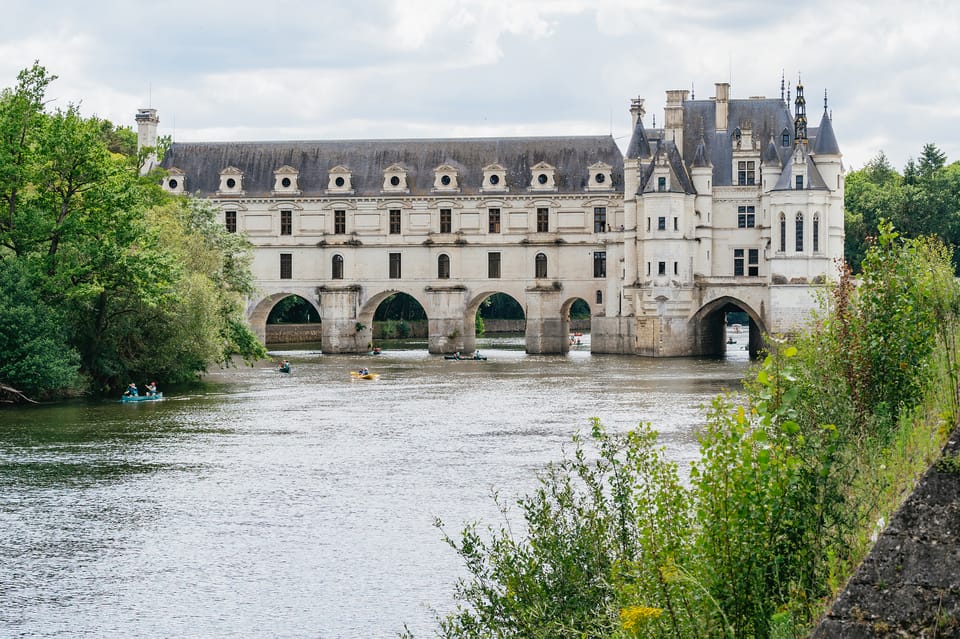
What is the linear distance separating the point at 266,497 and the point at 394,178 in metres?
51.5

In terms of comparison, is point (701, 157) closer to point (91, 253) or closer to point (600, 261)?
point (600, 261)

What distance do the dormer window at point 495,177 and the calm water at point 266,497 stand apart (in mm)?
28706

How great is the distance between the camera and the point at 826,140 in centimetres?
6412

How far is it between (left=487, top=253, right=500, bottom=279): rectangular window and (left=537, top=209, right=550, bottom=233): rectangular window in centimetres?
280

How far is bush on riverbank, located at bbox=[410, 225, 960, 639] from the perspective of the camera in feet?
30.7

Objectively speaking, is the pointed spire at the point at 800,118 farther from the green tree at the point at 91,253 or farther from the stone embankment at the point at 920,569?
the stone embankment at the point at 920,569

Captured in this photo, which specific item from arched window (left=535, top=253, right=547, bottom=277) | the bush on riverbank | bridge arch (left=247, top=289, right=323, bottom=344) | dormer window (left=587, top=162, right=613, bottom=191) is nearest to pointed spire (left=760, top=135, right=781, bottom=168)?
dormer window (left=587, top=162, right=613, bottom=191)

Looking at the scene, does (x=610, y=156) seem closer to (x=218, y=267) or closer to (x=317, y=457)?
(x=218, y=267)

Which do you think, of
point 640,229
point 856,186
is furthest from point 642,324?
point 856,186

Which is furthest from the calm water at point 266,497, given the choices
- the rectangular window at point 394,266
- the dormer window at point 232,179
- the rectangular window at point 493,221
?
the dormer window at point 232,179

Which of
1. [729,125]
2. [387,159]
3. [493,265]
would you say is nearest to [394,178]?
[387,159]

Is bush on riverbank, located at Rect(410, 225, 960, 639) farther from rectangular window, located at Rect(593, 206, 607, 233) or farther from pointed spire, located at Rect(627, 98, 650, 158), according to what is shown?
rectangular window, located at Rect(593, 206, 607, 233)

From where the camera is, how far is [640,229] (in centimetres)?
6600

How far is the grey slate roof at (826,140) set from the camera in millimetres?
63938
